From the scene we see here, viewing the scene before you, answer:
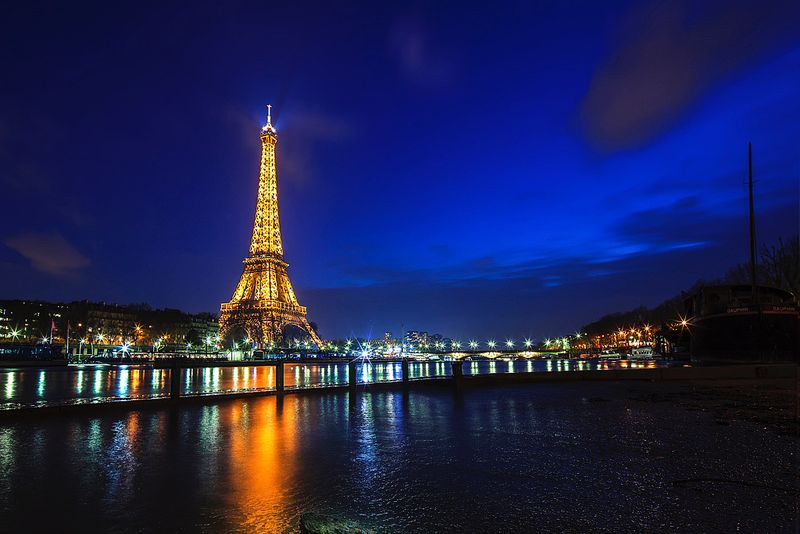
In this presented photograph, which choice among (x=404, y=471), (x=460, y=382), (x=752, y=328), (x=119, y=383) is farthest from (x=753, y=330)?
(x=119, y=383)

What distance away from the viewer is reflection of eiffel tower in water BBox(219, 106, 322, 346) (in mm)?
118312

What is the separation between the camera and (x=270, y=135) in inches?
4825

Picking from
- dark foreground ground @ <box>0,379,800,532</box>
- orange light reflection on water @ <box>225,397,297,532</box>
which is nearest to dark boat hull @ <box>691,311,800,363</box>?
dark foreground ground @ <box>0,379,800,532</box>

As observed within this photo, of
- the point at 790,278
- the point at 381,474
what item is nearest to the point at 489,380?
the point at 381,474

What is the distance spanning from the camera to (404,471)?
785cm

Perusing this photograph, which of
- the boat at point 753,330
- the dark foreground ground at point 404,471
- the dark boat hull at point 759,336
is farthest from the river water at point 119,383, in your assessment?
the dark boat hull at point 759,336

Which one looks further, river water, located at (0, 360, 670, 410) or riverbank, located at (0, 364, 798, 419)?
river water, located at (0, 360, 670, 410)

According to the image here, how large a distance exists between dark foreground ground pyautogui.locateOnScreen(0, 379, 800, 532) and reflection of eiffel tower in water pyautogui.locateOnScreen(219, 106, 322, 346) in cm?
10606

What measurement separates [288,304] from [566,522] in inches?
4882

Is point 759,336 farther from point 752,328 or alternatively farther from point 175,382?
point 175,382

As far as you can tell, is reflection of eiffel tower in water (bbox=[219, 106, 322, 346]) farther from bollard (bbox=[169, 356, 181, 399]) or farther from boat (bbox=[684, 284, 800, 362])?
bollard (bbox=[169, 356, 181, 399])

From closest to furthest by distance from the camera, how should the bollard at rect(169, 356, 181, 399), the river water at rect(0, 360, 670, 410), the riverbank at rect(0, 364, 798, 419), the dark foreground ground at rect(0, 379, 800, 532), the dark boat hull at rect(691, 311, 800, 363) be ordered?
the dark foreground ground at rect(0, 379, 800, 532) < the riverbank at rect(0, 364, 798, 419) < the bollard at rect(169, 356, 181, 399) < the river water at rect(0, 360, 670, 410) < the dark boat hull at rect(691, 311, 800, 363)

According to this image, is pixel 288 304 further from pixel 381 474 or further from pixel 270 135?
pixel 381 474

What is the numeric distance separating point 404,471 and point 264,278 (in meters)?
116
